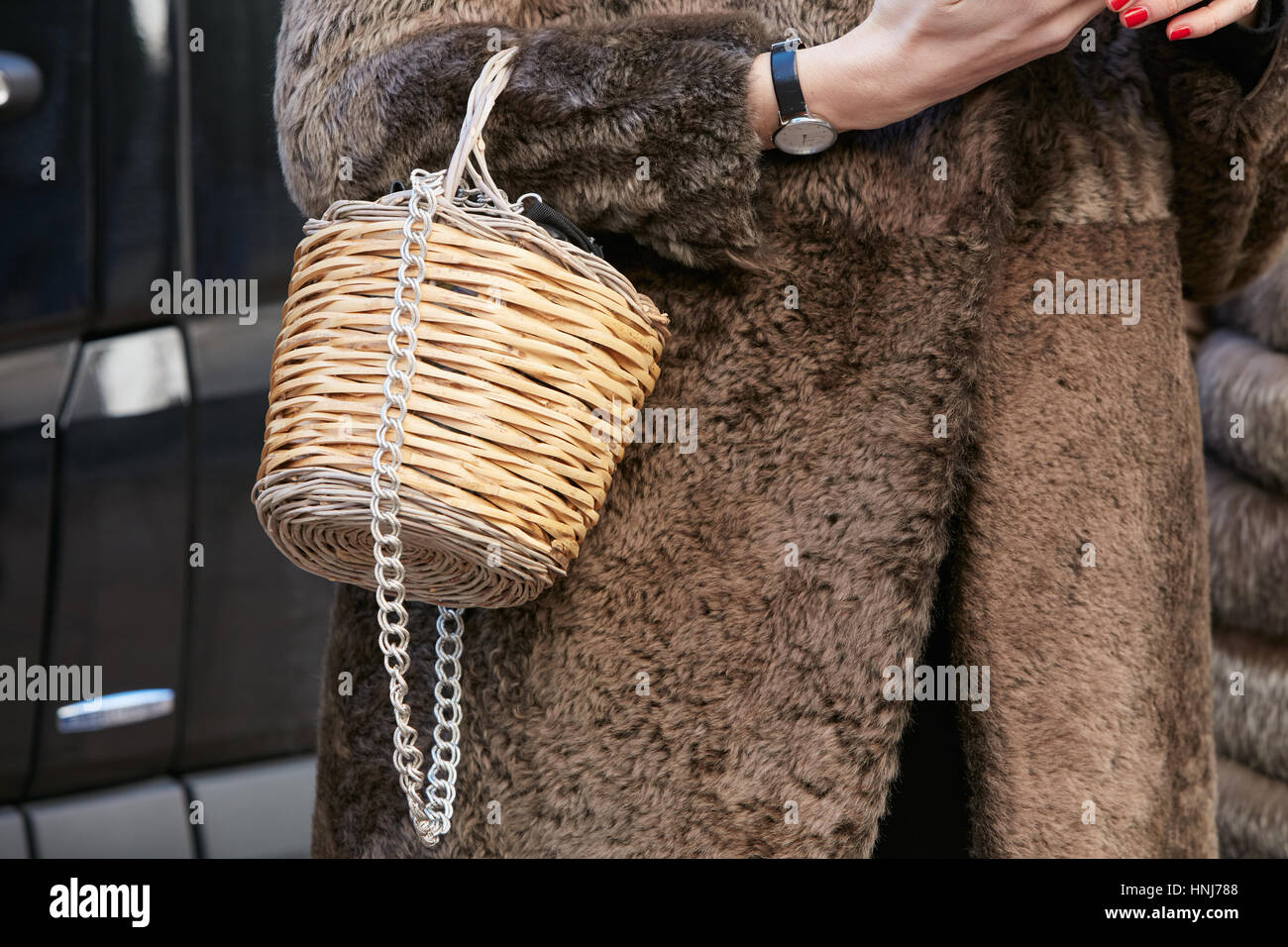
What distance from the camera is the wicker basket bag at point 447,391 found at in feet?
1.60

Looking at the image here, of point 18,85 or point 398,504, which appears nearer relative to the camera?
point 398,504

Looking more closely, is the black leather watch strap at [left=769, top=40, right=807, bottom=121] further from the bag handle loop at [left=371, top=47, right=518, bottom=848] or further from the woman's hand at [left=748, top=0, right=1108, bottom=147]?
the bag handle loop at [left=371, top=47, right=518, bottom=848]

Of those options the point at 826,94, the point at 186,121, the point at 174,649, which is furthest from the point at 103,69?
the point at 826,94

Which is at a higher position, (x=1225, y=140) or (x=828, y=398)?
(x=1225, y=140)

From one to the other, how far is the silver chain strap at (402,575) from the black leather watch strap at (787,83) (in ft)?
0.69

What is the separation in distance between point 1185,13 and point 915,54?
0.18 meters

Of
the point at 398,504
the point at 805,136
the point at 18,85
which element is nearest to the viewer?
the point at 398,504

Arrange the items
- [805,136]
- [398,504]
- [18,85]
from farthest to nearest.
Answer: [18,85]
[805,136]
[398,504]

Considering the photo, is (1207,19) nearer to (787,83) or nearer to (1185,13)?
(1185,13)

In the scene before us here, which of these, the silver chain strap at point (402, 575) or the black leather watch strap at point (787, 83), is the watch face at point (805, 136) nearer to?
the black leather watch strap at point (787, 83)

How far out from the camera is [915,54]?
0.56m

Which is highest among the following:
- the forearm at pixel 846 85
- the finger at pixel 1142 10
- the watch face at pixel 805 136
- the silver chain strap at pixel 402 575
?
the finger at pixel 1142 10

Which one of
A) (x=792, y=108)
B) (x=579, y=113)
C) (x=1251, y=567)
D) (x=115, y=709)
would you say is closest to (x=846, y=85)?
(x=792, y=108)

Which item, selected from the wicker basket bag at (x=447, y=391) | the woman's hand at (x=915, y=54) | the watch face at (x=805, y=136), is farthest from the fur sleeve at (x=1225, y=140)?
the wicker basket bag at (x=447, y=391)
